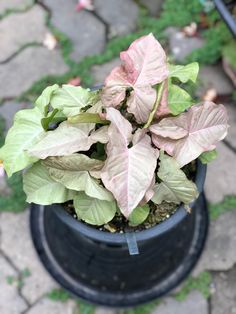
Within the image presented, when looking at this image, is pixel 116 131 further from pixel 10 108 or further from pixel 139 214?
pixel 10 108

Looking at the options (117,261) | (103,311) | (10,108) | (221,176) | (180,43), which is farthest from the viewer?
(180,43)

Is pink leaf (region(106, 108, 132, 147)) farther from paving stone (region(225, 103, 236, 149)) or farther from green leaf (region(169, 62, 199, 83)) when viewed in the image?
paving stone (region(225, 103, 236, 149))

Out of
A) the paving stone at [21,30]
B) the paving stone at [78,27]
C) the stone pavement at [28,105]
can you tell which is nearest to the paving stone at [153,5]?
the stone pavement at [28,105]

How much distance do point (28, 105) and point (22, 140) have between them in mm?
788

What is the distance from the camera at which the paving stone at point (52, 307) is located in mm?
1691

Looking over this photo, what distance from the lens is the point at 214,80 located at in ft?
6.62

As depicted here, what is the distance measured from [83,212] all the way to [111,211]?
0.22 ft

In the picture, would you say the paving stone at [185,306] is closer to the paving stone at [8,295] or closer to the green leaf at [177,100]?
the paving stone at [8,295]

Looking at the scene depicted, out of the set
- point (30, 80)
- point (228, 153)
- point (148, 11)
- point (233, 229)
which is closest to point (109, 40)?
point (148, 11)

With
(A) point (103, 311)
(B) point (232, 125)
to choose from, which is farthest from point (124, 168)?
(B) point (232, 125)

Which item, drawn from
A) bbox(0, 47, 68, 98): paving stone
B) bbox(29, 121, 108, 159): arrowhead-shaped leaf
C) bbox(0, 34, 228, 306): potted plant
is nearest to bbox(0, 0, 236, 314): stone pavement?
bbox(0, 47, 68, 98): paving stone

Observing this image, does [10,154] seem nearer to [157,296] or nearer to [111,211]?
[111,211]

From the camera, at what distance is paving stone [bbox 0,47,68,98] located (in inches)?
79.3

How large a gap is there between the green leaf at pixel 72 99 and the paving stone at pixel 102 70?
0.76 meters
